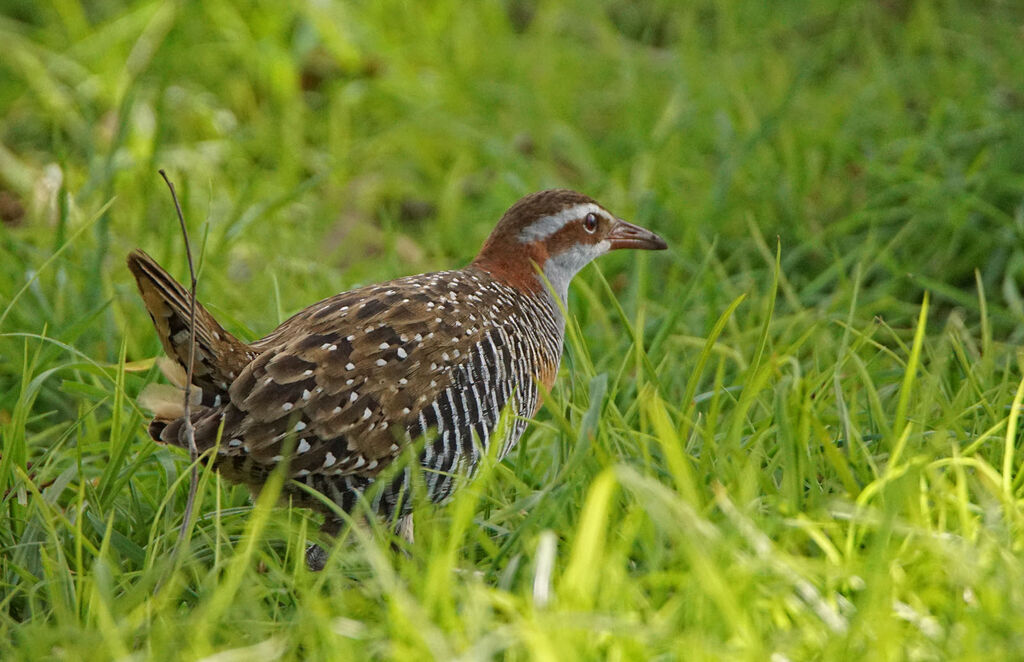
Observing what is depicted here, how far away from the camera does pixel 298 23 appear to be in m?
6.49

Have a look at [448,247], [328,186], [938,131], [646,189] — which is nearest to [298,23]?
[328,186]

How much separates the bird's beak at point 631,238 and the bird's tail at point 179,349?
1402 mm

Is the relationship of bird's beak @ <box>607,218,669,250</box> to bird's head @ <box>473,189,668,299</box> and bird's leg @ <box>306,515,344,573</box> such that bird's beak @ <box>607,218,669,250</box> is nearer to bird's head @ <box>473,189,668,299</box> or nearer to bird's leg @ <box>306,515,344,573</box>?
bird's head @ <box>473,189,668,299</box>

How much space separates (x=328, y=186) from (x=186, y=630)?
3755 mm

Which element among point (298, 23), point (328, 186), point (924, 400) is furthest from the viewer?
point (298, 23)

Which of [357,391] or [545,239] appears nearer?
[357,391]

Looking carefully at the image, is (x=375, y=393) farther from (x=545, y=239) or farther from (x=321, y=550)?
(x=545, y=239)

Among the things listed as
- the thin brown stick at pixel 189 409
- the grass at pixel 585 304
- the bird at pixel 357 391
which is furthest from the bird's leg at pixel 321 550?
the thin brown stick at pixel 189 409

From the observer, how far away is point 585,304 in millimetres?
4488

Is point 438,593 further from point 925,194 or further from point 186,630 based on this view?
point 925,194

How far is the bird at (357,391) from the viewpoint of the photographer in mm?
2928

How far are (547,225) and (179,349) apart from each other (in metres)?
1.33

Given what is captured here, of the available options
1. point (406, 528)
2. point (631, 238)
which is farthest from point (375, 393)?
point (631, 238)

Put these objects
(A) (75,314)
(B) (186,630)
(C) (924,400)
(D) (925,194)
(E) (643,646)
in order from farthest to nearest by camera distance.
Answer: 1. (D) (925,194)
2. (A) (75,314)
3. (C) (924,400)
4. (B) (186,630)
5. (E) (643,646)
